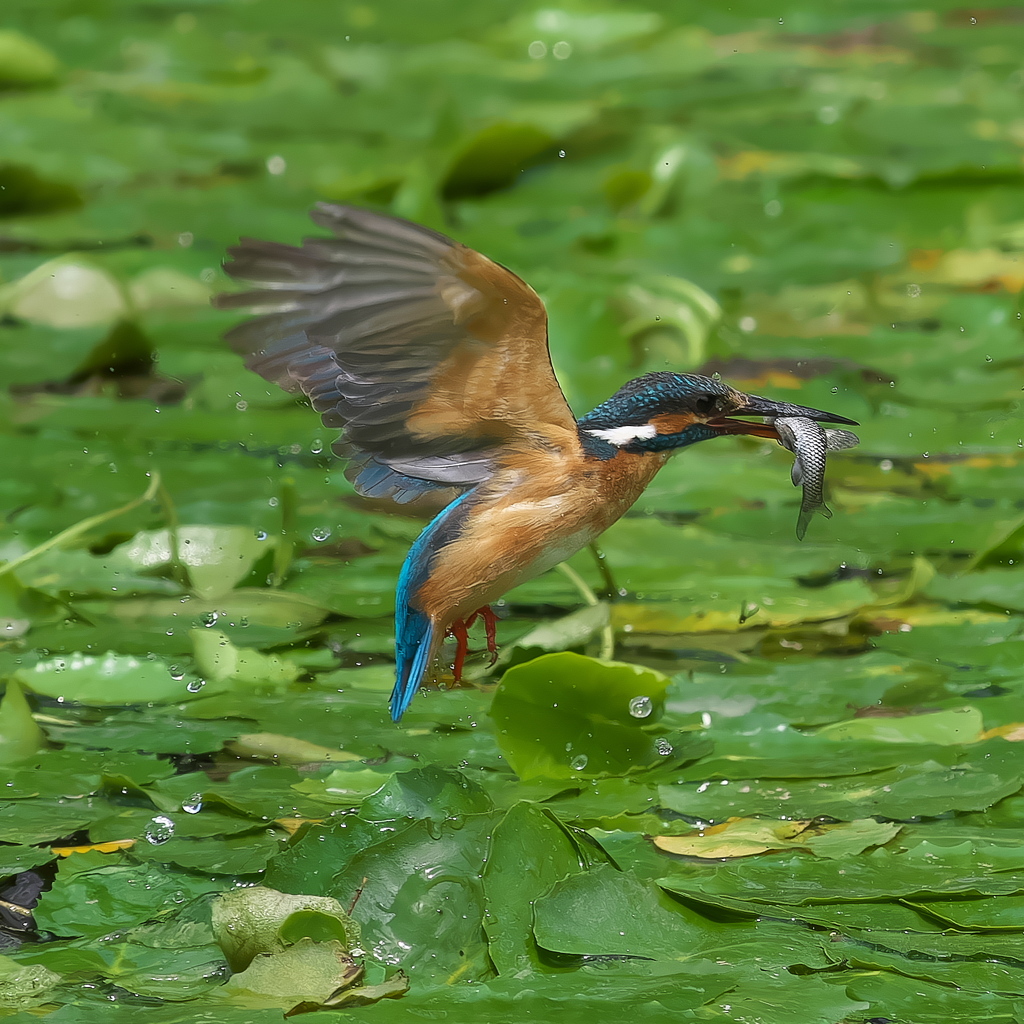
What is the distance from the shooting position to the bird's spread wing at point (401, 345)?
7.20 feet

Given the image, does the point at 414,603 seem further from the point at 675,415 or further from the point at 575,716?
the point at 675,415

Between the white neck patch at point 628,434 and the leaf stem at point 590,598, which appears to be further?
the leaf stem at point 590,598


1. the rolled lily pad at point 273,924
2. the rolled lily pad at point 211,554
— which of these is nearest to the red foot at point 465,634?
the rolled lily pad at point 211,554

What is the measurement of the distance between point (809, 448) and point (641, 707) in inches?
18.1

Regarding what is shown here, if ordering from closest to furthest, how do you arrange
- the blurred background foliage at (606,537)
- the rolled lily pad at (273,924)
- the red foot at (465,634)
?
the rolled lily pad at (273,924)
the blurred background foliage at (606,537)
the red foot at (465,634)

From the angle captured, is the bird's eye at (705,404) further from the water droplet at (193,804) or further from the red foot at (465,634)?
the water droplet at (193,804)

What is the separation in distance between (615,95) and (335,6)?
1849 mm

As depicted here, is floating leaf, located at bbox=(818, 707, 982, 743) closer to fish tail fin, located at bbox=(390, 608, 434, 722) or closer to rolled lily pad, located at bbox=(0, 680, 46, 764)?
fish tail fin, located at bbox=(390, 608, 434, 722)

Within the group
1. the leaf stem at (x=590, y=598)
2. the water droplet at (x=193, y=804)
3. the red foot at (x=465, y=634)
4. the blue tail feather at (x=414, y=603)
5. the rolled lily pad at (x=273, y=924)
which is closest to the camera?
the rolled lily pad at (x=273, y=924)

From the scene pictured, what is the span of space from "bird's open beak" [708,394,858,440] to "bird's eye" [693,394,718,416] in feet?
0.07

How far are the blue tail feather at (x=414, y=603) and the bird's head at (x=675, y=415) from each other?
0.78 feet

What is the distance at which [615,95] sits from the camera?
6211 millimetres

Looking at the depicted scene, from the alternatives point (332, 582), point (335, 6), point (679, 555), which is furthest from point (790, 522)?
point (335, 6)

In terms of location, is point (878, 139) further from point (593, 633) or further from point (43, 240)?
point (593, 633)
